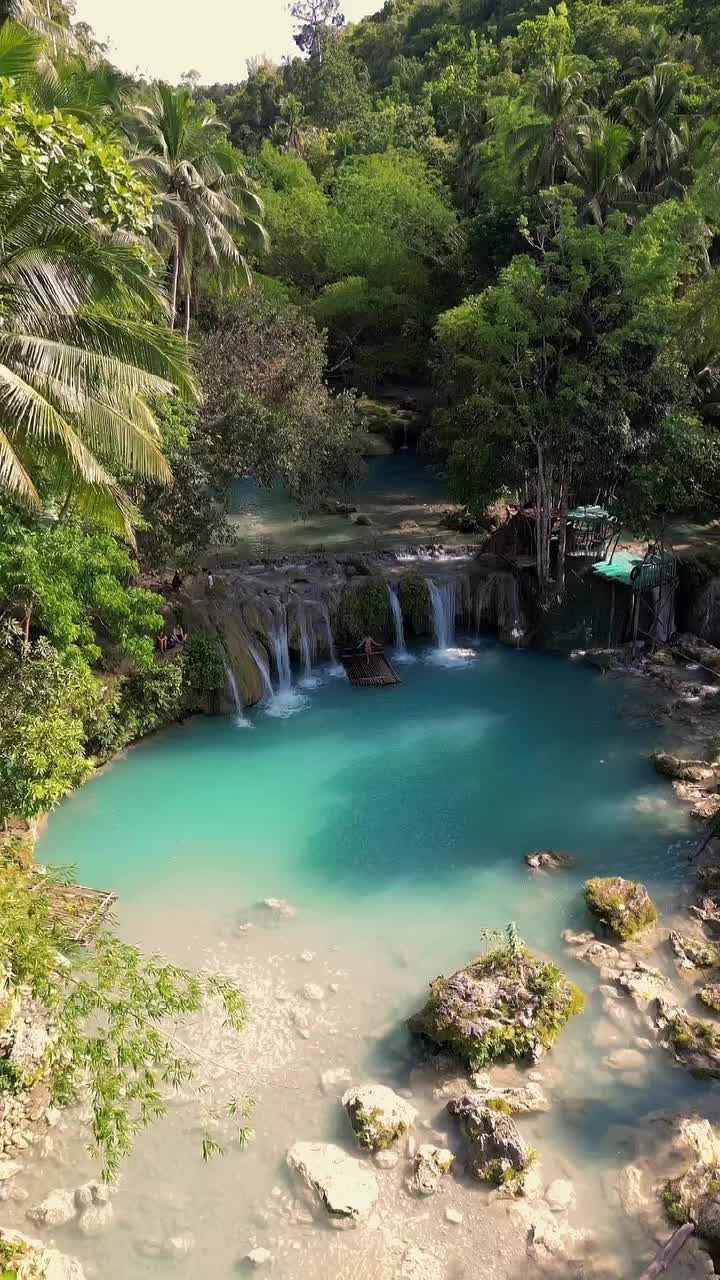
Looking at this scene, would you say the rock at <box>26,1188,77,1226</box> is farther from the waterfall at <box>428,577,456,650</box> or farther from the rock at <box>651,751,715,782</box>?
the waterfall at <box>428,577,456,650</box>

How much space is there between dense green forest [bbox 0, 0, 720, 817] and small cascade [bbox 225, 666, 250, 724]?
53 cm

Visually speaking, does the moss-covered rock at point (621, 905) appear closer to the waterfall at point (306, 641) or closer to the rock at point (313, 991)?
the rock at point (313, 991)

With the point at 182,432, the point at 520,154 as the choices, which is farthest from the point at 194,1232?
the point at 520,154

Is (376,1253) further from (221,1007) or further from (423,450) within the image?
(423,450)

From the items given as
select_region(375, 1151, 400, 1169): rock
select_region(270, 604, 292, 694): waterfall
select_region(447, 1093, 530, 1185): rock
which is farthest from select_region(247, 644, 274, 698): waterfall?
select_region(447, 1093, 530, 1185): rock

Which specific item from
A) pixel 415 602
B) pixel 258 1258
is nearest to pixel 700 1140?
pixel 258 1258

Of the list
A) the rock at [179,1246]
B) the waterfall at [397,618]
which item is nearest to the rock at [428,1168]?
the rock at [179,1246]

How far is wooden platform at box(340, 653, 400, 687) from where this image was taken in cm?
2033

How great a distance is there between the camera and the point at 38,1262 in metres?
7.46

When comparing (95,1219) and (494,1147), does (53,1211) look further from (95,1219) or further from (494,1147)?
(494,1147)

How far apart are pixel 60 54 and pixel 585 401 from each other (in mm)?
15819

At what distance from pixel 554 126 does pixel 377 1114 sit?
3779 cm

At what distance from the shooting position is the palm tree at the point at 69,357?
9.48m

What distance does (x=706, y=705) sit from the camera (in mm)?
18828
